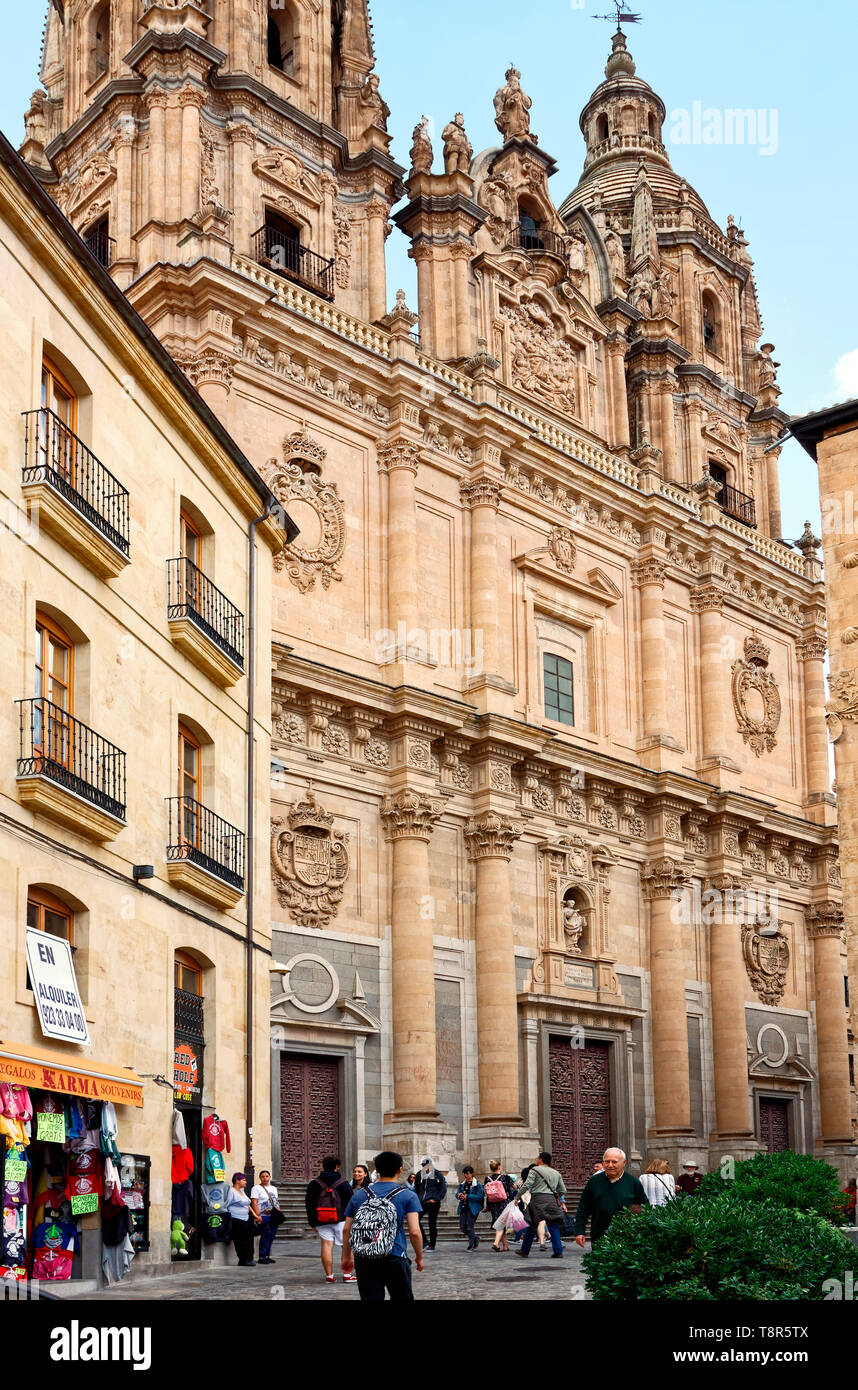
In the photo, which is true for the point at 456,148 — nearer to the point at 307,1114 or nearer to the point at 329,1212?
the point at 307,1114

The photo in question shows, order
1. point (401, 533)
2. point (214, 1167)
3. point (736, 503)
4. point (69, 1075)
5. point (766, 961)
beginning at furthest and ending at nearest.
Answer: point (736, 503) < point (766, 961) < point (401, 533) < point (214, 1167) < point (69, 1075)

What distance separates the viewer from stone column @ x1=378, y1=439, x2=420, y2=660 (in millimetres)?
33156

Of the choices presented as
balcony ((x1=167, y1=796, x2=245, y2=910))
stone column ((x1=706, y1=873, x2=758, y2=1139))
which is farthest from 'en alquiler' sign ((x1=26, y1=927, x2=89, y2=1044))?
stone column ((x1=706, y1=873, x2=758, y2=1139))

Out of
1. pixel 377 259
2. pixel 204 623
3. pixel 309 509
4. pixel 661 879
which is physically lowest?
pixel 661 879

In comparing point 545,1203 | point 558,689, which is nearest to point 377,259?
point 558,689

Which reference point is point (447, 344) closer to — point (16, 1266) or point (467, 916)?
point (467, 916)

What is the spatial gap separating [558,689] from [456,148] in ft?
42.3

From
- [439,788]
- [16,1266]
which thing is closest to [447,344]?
[439,788]

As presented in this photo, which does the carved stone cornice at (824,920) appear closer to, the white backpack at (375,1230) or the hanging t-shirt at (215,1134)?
the hanging t-shirt at (215,1134)

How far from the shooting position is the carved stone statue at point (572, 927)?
1384 inches

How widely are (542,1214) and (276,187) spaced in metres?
22.7

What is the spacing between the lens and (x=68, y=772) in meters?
16.6

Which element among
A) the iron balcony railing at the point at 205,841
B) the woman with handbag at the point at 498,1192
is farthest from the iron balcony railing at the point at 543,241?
the iron balcony railing at the point at 205,841

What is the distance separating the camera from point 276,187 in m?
35.2
